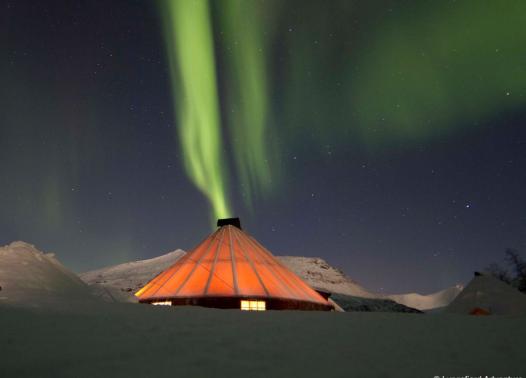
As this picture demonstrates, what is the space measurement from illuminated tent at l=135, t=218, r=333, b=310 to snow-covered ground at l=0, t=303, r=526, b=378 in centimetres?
835

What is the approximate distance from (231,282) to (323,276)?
6307 centimetres

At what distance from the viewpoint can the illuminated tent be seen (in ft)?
52.9

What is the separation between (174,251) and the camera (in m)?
91.2

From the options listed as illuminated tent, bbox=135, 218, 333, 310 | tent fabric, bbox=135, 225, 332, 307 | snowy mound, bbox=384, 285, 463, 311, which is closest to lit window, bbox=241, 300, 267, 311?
illuminated tent, bbox=135, 218, 333, 310

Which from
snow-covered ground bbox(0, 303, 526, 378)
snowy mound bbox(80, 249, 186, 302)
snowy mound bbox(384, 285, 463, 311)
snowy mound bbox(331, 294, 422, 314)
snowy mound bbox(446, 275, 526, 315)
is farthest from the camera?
snowy mound bbox(384, 285, 463, 311)

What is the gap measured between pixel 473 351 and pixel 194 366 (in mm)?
4194

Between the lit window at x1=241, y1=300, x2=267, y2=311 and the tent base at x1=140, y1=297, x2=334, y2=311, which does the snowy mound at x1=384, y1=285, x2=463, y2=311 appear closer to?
the tent base at x1=140, y1=297, x2=334, y2=311

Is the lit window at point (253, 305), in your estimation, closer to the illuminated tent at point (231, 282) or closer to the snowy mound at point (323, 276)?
the illuminated tent at point (231, 282)

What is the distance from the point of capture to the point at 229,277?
Result: 56.5 feet

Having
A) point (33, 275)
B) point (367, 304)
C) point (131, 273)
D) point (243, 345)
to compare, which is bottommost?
point (243, 345)

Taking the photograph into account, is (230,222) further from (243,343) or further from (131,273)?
(131,273)

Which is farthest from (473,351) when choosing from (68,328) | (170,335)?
(68,328)

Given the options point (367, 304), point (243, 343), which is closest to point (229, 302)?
point (243, 343)

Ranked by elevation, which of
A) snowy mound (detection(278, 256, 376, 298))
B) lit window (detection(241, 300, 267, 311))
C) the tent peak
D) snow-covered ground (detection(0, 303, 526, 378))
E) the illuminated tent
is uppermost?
snowy mound (detection(278, 256, 376, 298))
